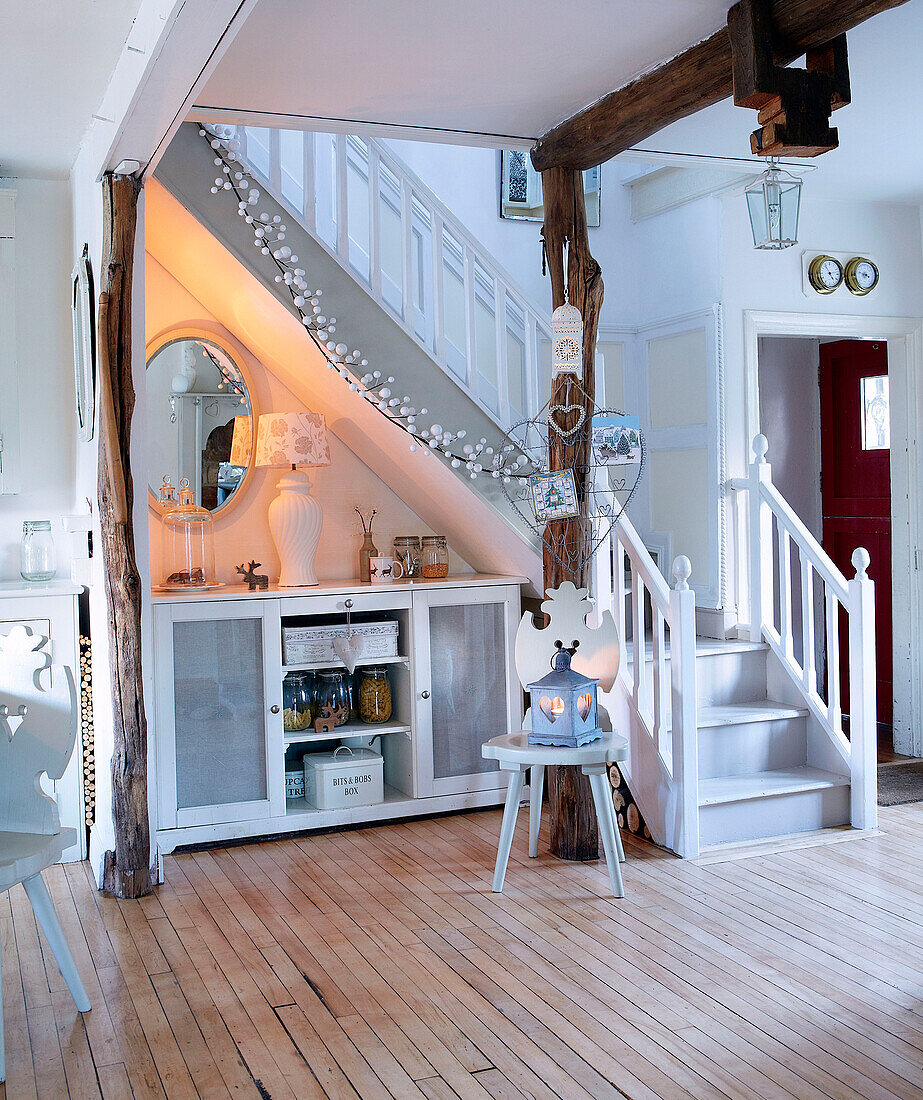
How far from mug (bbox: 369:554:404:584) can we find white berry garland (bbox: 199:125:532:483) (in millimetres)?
561

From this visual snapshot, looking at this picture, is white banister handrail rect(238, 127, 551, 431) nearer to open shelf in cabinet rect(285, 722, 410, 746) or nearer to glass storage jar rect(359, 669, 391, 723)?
glass storage jar rect(359, 669, 391, 723)

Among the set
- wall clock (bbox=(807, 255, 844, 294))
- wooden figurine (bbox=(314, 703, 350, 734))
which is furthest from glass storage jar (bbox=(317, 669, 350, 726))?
wall clock (bbox=(807, 255, 844, 294))

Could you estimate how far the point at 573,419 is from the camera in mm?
4047

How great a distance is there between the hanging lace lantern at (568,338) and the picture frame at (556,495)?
0.39 m

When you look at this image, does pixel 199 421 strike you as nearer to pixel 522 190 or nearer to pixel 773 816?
pixel 522 190

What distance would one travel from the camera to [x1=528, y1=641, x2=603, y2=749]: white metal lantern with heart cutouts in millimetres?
3633

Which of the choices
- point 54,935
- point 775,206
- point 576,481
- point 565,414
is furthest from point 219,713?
point 775,206

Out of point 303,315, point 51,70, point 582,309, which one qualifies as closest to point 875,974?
point 582,309

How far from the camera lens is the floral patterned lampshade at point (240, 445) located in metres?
4.84

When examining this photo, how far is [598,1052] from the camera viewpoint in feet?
8.47

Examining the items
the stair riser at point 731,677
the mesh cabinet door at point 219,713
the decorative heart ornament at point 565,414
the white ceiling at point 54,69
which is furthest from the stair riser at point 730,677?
the white ceiling at point 54,69

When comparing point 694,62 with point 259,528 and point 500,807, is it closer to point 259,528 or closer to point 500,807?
point 259,528

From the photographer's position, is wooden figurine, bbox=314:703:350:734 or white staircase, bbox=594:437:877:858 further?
wooden figurine, bbox=314:703:350:734

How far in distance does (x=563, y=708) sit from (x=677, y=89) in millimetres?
1988
